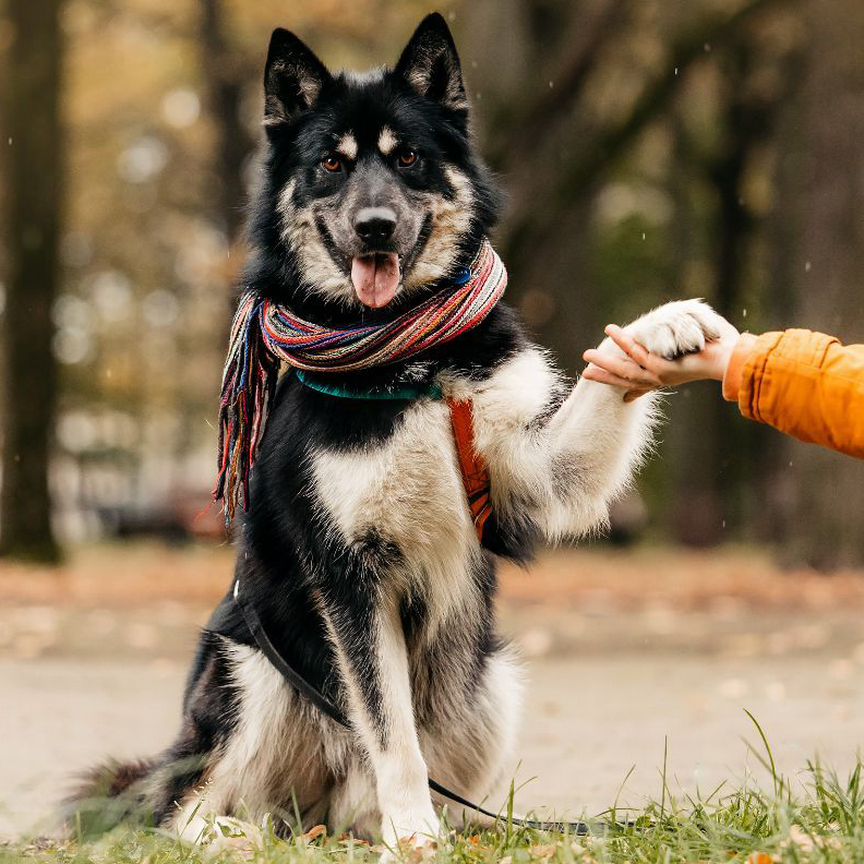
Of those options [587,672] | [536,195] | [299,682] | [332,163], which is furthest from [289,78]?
[536,195]

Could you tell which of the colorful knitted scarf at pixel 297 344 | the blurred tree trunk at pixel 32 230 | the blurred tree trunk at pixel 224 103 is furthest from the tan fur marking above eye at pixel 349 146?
the blurred tree trunk at pixel 224 103

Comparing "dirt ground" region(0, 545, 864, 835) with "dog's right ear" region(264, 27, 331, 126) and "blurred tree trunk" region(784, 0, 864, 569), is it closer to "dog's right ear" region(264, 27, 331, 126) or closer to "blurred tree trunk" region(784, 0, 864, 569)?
"blurred tree trunk" region(784, 0, 864, 569)

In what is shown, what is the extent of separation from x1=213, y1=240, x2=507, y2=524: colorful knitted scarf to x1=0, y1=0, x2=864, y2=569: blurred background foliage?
1.90 ft

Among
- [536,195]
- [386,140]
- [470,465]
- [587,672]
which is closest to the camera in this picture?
[470,465]

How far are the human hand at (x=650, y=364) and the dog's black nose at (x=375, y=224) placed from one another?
28.8 inches

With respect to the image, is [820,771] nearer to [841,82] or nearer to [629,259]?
[841,82]

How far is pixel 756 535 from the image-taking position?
23.5 m

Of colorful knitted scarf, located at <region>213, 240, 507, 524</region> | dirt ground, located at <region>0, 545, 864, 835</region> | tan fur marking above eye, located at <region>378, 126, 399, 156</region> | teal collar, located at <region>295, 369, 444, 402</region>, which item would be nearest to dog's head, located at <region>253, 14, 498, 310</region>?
tan fur marking above eye, located at <region>378, 126, 399, 156</region>

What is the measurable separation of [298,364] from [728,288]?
19513mm

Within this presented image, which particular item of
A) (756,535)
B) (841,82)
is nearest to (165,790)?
(841,82)

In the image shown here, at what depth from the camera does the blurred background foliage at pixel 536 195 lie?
11695 millimetres

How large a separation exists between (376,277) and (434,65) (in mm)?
714

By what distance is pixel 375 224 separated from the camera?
3.76 metres

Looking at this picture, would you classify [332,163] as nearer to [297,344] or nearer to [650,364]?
[297,344]
